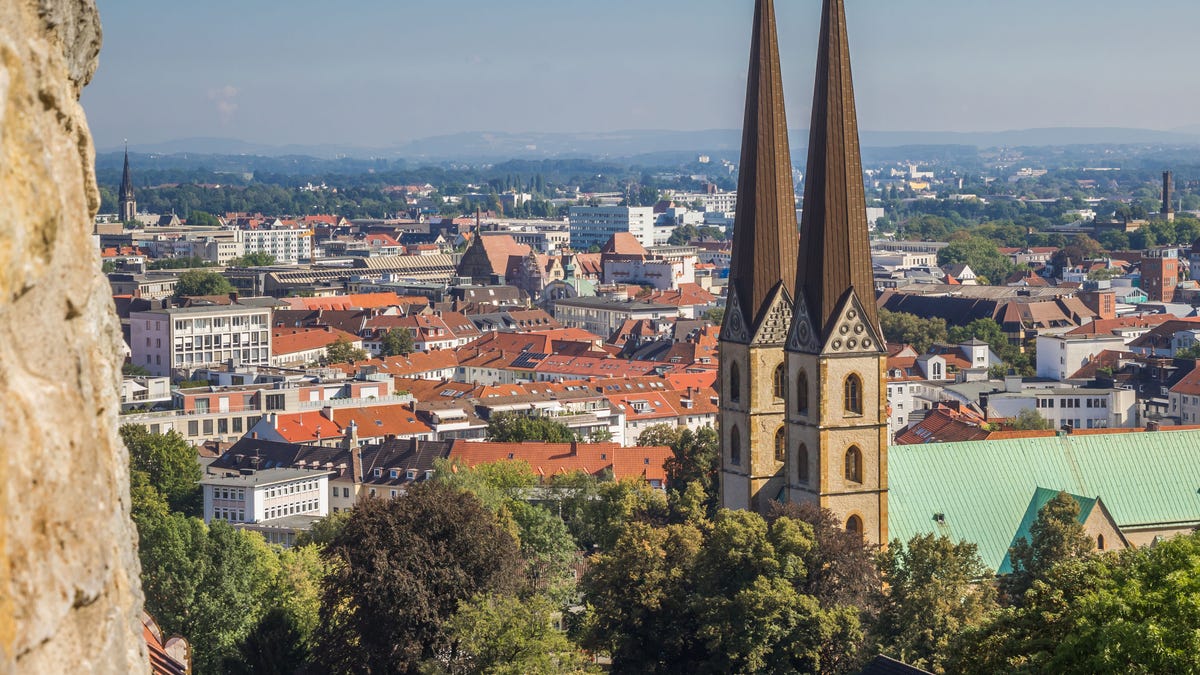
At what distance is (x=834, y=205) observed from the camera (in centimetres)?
5572

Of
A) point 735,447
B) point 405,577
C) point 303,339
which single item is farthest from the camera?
point 303,339

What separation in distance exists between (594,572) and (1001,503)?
12.6 meters

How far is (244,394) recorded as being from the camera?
116 m

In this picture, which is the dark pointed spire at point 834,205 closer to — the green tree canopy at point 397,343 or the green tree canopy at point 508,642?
the green tree canopy at point 508,642

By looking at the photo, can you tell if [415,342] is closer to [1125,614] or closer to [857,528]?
[857,528]

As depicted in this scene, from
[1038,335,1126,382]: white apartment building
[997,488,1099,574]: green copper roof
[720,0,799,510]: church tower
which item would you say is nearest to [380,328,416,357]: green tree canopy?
[1038,335,1126,382]: white apartment building

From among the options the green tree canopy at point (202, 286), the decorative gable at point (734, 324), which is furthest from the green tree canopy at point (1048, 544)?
the green tree canopy at point (202, 286)

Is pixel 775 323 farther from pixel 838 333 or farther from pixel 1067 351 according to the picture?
pixel 1067 351

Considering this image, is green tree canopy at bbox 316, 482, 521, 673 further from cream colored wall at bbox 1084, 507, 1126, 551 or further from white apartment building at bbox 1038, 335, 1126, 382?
white apartment building at bbox 1038, 335, 1126, 382

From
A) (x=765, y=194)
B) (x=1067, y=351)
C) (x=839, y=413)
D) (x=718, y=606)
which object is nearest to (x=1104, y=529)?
(x=839, y=413)

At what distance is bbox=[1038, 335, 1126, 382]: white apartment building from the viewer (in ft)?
481

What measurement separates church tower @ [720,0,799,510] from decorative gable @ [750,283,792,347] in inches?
1.1

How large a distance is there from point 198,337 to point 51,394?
488 ft

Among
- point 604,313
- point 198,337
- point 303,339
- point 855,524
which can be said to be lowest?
point 303,339
